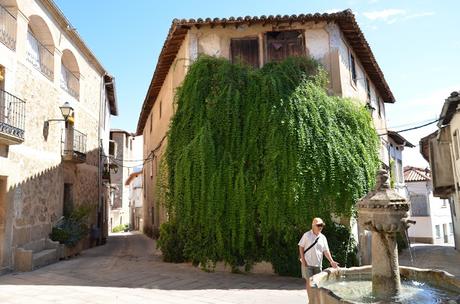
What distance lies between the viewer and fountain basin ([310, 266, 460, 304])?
4.70 metres

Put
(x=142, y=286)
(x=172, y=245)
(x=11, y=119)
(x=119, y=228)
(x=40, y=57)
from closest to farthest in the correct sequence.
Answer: (x=142, y=286) < (x=11, y=119) < (x=172, y=245) < (x=40, y=57) < (x=119, y=228)

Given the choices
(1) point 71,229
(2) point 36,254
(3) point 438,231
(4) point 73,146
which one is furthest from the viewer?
(3) point 438,231

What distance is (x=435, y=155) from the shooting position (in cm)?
1634

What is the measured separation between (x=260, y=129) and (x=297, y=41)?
3981 millimetres

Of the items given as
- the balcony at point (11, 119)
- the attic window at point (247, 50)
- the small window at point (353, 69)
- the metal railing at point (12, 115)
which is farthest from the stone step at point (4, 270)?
the small window at point (353, 69)

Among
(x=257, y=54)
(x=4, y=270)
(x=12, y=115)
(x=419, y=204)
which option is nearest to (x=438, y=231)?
(x=419, y=204)

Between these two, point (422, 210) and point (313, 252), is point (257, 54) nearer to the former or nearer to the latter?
point (313, 252)

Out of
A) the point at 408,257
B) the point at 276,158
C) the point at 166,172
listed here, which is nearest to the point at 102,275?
the point at 166,172

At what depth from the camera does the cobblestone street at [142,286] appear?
656cm

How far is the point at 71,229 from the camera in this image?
12570 millimetres

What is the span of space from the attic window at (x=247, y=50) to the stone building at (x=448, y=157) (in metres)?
6.74

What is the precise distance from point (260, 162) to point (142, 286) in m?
3.80

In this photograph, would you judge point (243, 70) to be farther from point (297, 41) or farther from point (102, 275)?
point (102, 275)

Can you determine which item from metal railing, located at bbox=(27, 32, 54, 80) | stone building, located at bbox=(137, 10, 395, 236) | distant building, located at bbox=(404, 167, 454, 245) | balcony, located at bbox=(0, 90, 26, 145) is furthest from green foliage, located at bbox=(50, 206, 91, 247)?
distant building, located at bbox=(404, 167, 454, 245)
